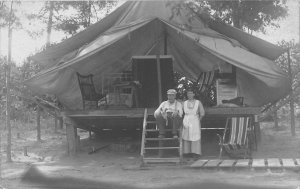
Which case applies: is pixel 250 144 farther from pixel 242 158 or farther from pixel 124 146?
pixel 124 146

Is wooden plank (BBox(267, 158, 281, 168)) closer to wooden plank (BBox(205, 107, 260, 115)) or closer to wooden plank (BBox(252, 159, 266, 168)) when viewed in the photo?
wooden plank (BBox(252, 159, 266, 168))

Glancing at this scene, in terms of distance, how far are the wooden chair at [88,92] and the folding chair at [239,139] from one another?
320cm

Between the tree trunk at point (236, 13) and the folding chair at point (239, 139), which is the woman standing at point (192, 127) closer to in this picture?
the folding chair at point (239, 139)

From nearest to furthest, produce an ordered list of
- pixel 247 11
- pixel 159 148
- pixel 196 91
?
pixel 159 148
pixel 196 91
pixel 247 11

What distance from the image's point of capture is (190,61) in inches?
533

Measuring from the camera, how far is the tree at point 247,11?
1352cm

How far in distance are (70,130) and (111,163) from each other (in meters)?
1.85

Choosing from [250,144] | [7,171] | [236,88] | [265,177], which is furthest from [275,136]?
[7,171]

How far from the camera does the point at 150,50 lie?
12852 millimetres

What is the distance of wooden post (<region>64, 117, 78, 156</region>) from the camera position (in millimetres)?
10898

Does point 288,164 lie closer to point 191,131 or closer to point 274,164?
point 274,164

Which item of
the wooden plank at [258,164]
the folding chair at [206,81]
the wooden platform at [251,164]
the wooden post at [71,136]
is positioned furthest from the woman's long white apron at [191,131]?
the wooden post at [71,136]

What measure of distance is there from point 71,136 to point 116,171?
284 cm

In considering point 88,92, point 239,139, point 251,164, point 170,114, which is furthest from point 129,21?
point 251,164
